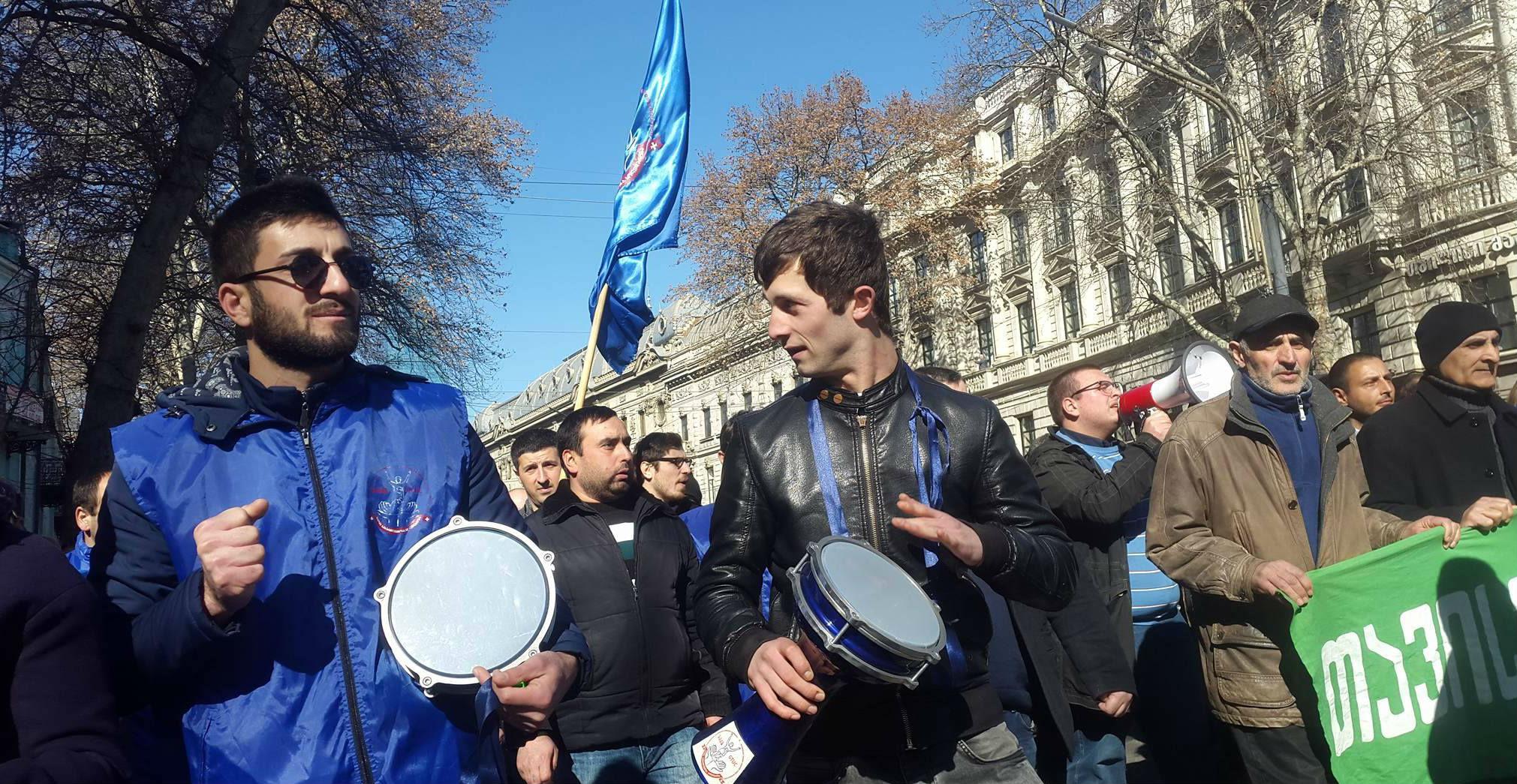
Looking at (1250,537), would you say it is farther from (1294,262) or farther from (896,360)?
(1294,262)

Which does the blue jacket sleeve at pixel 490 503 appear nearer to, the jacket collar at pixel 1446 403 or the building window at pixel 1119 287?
the jacket collar at pixel 1446 403

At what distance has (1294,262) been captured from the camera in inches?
1093

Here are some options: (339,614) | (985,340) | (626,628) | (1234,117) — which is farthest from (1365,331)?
(339,614)

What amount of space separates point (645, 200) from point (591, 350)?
Result: 209 cm

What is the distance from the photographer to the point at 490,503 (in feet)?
8.42

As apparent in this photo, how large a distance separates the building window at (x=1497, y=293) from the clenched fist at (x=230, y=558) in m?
26.0

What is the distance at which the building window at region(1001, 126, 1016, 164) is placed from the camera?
4056 centimetres

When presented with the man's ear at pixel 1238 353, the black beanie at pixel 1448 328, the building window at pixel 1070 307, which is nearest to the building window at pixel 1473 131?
the black beanie at pixel 1448 328

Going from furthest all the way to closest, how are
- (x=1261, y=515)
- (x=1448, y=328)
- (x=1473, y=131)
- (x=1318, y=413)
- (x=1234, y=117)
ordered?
(x=1234, y=117)
(x=1473, y=131)
(x=1448, y=328)
(x=1318, y=413)
(x=1261, y=515)

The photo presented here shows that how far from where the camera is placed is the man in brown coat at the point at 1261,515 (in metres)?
4.20

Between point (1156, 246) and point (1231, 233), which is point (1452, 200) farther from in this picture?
point (1231, 233)

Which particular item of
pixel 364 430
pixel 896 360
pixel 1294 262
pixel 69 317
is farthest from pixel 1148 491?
pixel 1294 262

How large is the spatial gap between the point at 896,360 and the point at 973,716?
845 millimetres

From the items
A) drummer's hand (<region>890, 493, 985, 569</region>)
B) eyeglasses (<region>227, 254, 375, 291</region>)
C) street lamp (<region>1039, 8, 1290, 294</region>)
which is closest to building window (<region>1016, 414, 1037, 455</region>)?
street lamp (<region>1039, 8, 1290, 294</region>)
